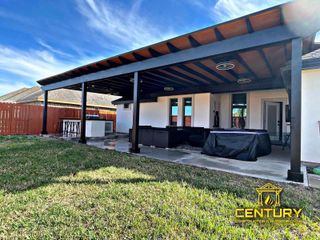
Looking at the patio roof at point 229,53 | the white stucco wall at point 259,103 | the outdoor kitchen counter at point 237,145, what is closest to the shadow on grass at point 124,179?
the outdoor kitchen counter at point 237,145

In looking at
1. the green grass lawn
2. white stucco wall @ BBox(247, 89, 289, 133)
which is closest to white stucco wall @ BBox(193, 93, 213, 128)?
white stucco wall @ BBox(247, 89, 289, 133)

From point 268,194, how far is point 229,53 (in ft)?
10.2

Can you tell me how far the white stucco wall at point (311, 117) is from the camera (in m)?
4.88

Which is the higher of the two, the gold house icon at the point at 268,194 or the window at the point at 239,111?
the window at the point at 239,111

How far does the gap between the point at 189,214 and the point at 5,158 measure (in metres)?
5.17

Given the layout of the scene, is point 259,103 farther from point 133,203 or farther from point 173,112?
point 133,203

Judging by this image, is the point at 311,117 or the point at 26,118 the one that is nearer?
the point at 311,117

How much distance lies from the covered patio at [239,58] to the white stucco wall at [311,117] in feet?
1.93

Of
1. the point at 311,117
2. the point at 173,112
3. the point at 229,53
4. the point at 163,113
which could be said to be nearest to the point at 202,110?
the point at 173,112

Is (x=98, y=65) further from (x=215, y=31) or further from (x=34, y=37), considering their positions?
(x=34, y=37)

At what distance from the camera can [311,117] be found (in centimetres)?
495

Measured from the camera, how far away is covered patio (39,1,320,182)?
3.56 meters

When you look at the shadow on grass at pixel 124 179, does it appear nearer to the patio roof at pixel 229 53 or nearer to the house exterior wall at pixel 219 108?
the patio roof at pixel 229 53

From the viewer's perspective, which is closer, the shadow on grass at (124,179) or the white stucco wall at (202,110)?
the shadow on grass at (124,179)
